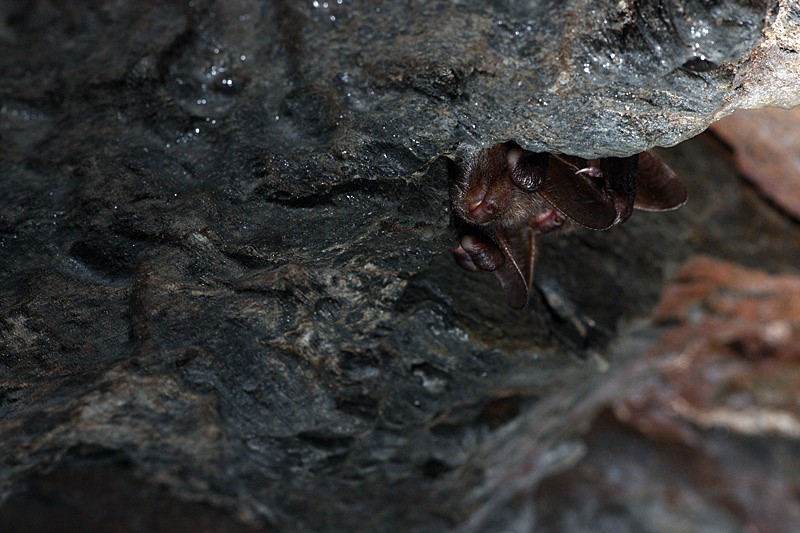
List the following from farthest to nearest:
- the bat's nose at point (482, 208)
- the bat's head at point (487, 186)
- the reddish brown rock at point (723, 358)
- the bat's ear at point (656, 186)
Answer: the reddish brown rock at point (723, 358) → the bat's ear at point (656, 186) → the bat's nose at point (482, 208) → the bat's head at point (487, 186)

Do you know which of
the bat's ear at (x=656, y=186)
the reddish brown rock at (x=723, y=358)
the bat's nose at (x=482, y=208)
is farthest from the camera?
the reddish brown rock at (x=723, y=358)

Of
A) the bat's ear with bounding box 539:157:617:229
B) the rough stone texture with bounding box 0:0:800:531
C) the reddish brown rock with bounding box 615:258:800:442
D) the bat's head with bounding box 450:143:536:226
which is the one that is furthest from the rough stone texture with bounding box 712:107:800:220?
the bat's head with bounding box 450:143:536:226

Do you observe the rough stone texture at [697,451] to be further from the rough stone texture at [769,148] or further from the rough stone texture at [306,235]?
the rough stone texture at [306,235]

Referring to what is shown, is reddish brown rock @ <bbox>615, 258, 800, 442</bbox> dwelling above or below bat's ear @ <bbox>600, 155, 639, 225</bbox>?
below

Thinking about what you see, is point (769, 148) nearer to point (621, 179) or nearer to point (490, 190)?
point (621, 179)

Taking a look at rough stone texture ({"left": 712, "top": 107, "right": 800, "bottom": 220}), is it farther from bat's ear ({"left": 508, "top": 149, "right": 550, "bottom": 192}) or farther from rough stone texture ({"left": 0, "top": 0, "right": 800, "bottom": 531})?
bat's ear ({"left": 508, "top": 149, "right": 550, "bottom": 192})

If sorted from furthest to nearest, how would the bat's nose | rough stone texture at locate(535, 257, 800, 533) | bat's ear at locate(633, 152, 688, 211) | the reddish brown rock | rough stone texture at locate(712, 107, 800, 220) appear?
rough stone texture at locate(535, 257, 800, 533) → the reddish brown rock → rough stone texture at locate(712, 107, 800, 220) → bat's ear at locate(633, 152, 688, 211) → the bat's nose

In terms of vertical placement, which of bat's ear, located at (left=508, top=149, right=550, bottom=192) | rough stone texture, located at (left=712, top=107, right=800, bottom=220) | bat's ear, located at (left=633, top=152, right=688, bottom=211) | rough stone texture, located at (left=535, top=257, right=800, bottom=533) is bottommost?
rough stone texture, located at (left=535, top=257, right=800, bottom=533)

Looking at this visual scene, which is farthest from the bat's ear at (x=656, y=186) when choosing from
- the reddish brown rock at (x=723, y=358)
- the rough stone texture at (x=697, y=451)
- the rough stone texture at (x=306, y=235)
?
the rough stone texture at (x=697, y=451)
